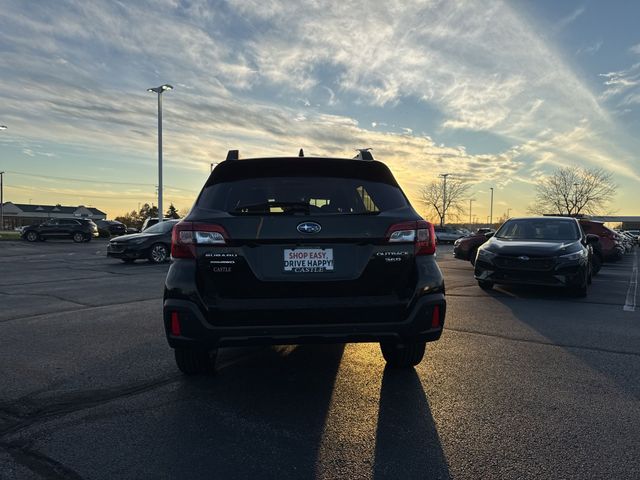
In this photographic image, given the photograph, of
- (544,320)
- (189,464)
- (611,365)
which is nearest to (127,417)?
(189,464)

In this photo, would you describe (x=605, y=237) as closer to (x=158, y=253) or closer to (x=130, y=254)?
→ (x=158, y=253)

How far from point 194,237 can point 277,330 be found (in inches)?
33.6

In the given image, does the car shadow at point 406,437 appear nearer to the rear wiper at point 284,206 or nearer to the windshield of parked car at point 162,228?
the rear wiper at point 284,206

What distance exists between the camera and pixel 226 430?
298cm

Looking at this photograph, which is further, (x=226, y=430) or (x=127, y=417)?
(x=127, y=417)

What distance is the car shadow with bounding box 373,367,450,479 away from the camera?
2510 millimetres

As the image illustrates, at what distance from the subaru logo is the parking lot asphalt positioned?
1.26 meters

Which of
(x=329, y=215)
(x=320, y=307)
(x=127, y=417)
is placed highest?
(x=329, y=215)

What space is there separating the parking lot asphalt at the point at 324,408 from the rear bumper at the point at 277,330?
1.72 ft

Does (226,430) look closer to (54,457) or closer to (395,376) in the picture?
(54,457)

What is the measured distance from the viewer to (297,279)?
316cm

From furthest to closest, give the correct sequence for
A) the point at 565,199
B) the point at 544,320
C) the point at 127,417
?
the point at 565,199 < the point at 544,320 < the point at 127,417

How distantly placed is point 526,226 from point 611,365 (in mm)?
5911

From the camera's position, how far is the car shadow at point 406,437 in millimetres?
2510
